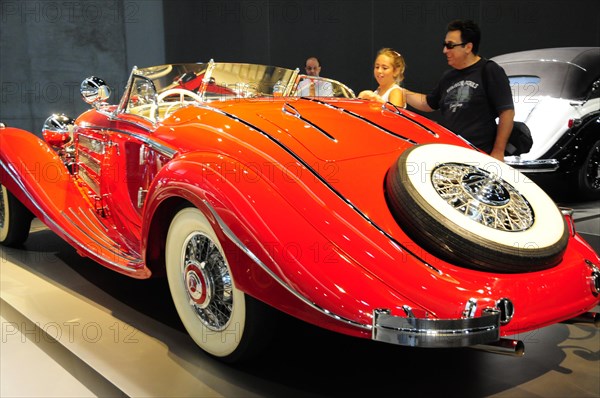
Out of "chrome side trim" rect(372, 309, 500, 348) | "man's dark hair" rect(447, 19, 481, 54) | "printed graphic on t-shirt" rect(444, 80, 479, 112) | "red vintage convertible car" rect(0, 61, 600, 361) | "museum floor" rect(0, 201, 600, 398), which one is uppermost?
"man's dark hair" rect(447, 19, 481, 54)

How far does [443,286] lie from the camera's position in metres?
2.20

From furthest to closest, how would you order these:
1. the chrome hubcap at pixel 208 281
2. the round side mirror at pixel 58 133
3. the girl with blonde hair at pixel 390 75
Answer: the round side mirror at pixel 58 133
the girl with blonde hair at pixel 390 75
the chrome hubcap at pixel 208 281

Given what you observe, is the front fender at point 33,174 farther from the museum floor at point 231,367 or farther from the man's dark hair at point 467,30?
the man's dark hair at point 467,30

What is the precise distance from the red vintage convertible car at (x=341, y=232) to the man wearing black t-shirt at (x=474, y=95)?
0.63 metres

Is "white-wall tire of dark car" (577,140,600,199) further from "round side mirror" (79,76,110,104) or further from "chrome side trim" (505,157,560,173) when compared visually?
"round side mirror" (79,76,110,104)

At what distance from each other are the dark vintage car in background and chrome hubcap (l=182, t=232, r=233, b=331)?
12.6 ft

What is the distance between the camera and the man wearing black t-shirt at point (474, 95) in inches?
146

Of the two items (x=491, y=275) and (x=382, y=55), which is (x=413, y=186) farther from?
(x=382, y=55)

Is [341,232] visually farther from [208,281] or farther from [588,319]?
[588,319]

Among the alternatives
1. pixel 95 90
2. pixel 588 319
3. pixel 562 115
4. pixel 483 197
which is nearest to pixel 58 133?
pixel 95 90

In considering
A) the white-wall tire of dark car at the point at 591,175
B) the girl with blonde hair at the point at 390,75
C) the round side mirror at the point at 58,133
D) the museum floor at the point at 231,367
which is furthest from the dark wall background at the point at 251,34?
the museum floor at the point at 231,367

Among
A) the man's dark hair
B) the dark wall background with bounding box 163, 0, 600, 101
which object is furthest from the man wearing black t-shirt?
the dark wall background with bounding box 163, 0, 600, 101

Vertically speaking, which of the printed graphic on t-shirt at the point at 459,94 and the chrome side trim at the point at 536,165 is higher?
the printed graphic on t-shirt at the point at 459,94

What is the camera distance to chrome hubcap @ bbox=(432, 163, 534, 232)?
2.45 metres
